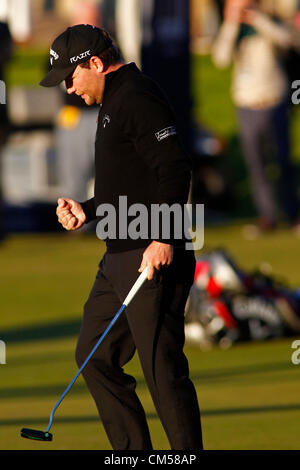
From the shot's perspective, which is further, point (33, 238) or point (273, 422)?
point (33, 238)

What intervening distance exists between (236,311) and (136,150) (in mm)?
3744

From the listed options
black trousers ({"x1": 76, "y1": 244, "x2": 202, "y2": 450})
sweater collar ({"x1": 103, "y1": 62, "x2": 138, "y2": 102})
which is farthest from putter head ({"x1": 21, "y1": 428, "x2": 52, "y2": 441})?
sweater collar ({"x1": 103, "y1": 62, "x2": 138, "y2": 102})

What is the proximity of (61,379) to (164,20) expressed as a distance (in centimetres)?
734

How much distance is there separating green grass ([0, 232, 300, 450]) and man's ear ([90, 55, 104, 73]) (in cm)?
196

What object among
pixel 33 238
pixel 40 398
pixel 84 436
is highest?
pixel 33 238

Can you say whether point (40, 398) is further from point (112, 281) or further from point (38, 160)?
point (38, 160)

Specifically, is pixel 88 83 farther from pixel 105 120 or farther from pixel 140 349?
pixel 140 349

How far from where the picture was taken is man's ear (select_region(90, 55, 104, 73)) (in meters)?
5.45

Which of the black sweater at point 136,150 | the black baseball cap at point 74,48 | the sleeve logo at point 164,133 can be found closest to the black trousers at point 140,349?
the black sweater at point 136,150

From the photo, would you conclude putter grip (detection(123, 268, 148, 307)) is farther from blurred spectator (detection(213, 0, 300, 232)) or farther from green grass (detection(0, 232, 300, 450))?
blurred spectator (detection(213, 0, 300, 232))
